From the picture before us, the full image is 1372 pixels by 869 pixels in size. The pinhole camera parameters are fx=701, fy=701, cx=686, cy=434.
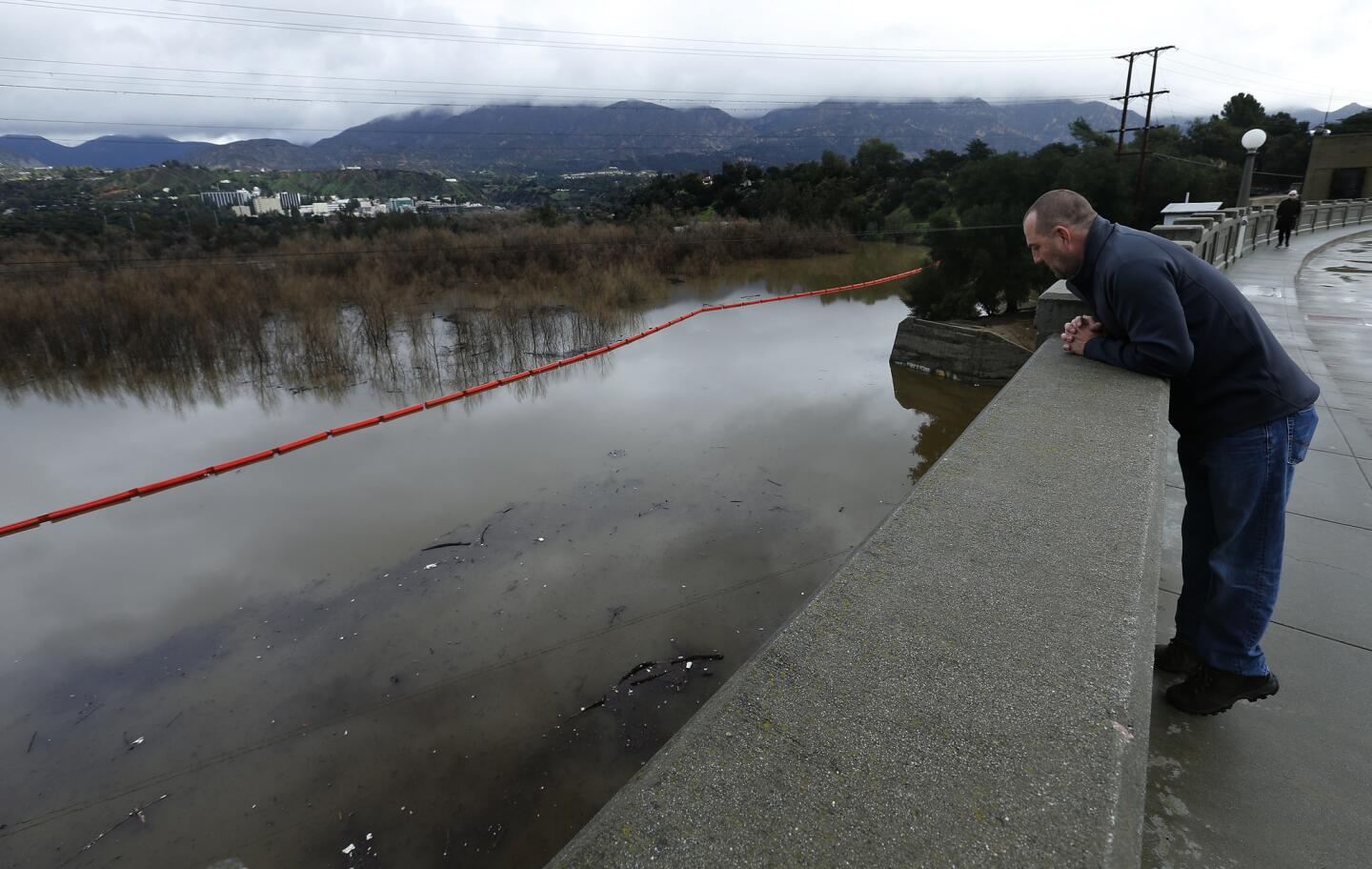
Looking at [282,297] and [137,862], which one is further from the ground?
[282,297]

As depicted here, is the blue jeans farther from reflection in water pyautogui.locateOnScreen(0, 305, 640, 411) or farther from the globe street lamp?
the globe street lamp

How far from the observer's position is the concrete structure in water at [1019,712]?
124 cm

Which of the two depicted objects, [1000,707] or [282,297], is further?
[282,297]

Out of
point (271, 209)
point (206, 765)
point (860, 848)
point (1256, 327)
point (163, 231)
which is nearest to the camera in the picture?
point (860, 848)

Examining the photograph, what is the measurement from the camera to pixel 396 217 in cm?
3644

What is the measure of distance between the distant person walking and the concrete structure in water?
1721 centimetres

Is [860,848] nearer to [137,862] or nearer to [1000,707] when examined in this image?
[1000,707]

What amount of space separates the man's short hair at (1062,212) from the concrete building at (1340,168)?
46666 mm

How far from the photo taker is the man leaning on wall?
7.00 ft

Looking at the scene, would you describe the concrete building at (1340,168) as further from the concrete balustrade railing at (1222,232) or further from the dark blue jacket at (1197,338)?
the dark blue jacket at (1197,338)

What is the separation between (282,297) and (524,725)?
2089 centimetres

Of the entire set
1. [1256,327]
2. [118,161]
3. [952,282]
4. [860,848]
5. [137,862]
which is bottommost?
[137,862]

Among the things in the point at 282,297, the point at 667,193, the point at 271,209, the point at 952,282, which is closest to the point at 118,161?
the point at 271,209

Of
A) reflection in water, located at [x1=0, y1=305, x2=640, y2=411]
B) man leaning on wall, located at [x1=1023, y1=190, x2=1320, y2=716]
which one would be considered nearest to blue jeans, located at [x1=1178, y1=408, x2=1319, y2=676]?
man leaning on wall, located at [x1=1023, y1=190, x2=1320, y2=716]
